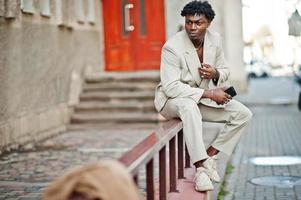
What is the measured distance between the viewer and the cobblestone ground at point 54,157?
789 centimetres

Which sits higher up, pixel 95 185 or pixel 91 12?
pixel 91 12

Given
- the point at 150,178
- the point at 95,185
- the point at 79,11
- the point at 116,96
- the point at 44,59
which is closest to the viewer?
the point at 95,185

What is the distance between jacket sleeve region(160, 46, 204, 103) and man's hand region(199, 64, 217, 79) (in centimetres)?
13

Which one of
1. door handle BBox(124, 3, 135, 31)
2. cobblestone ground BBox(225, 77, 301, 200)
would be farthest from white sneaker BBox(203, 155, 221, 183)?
door handle BBox(124, 3, 135, 31)

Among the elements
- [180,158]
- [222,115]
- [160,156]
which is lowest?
[180,158]

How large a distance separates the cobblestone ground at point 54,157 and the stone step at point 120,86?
61.4 inches

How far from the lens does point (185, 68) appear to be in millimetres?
5984

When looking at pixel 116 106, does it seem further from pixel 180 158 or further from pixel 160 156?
pixel 160 156

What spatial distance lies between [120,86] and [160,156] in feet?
33.3

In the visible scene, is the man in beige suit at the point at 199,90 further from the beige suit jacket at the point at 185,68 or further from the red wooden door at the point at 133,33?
the red wooden door at the point at 133,33

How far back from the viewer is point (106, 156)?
33.6 ft

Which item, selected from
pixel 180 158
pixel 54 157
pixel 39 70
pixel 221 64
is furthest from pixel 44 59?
pixel 221 64

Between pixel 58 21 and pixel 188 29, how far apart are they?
7987 millimetres

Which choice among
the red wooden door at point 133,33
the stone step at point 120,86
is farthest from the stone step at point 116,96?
the red wooden door at point 133,33
